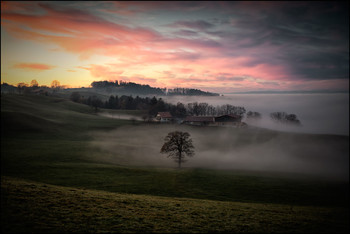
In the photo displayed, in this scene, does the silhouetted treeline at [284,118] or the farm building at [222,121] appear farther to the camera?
the silhouetted treeline at [284,118]

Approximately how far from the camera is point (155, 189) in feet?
102

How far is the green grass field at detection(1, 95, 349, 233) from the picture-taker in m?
Answer: 16.0

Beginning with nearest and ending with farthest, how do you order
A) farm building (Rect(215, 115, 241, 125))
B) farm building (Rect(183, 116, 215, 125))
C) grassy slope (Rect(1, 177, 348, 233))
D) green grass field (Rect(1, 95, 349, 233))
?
grassy slope (Rect(1, 177, 348, 233)), green grass field (Rect(1, 95, 349, 233)), farm building (Rect(215, 115, 241, 125)), farm building (Rect(183, 116, 215, 125))

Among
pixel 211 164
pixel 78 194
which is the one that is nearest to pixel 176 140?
pixel 211 164

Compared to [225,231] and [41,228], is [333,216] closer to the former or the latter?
[225,231]

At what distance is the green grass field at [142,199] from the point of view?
15969 millimetres

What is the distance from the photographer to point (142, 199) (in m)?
23.3

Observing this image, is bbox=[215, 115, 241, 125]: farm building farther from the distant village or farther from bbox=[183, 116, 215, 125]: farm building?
bbox=[183, 116, 215, 125]: farm building

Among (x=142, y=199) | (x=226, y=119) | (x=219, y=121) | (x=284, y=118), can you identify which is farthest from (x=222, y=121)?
(x=142, y=199)

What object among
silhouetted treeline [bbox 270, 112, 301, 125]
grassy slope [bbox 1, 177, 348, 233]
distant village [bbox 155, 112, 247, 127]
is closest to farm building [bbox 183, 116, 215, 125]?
distant village [bbox 155, 112, 247, 127]

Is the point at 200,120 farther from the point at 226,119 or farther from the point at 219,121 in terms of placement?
the point at 226,119

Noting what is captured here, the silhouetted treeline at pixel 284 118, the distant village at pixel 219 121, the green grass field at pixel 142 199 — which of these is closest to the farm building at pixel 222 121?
the distant village at pixel 219 121

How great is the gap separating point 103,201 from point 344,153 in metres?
94.4

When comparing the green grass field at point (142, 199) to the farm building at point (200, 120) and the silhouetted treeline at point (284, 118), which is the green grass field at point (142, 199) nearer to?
the farm building at point (200, 120)
